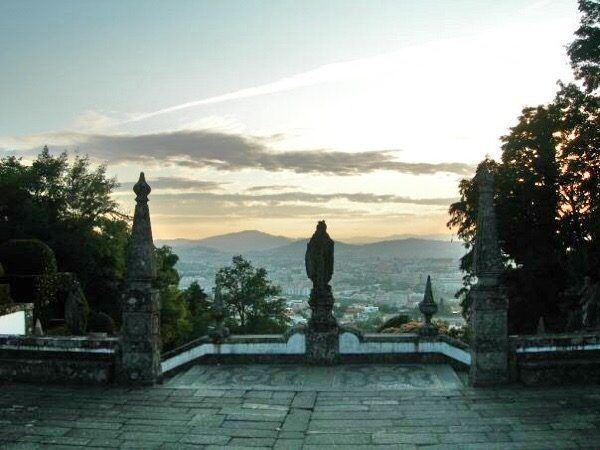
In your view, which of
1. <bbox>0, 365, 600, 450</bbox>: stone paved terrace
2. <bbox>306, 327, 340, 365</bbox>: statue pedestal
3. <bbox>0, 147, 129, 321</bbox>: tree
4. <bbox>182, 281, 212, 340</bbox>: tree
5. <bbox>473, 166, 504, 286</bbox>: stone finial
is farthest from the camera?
<bbox>182, 281, 212, 340</bbox>: tree

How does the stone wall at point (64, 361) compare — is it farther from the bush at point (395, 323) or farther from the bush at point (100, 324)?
the bush at point (395, 323)

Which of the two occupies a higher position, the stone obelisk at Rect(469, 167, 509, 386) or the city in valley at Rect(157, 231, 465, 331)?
the stone obelisk at Rect(469, 167, 509, 386)

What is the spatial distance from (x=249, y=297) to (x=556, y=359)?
99.4ft

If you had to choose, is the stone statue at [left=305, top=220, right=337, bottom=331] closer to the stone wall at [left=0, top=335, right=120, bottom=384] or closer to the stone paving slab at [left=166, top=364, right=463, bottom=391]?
the stone paving slab at [left=166, top=364, right=463, bottom=391]

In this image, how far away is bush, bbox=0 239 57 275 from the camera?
69.3ft

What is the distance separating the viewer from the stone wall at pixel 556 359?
989cm

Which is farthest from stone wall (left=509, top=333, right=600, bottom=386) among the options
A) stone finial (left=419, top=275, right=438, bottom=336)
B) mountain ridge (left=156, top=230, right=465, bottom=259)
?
mountain ridge (left=156, top=230, right=465, bottom=259)

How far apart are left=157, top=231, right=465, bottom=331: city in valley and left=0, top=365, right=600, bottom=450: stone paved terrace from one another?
602 cm

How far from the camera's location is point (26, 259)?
21.3 metres

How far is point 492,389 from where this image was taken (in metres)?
9.84

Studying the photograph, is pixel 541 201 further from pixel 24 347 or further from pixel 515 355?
pixel 24 347

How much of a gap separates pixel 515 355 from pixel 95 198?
117 ft

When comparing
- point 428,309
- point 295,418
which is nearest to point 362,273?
point 428,309

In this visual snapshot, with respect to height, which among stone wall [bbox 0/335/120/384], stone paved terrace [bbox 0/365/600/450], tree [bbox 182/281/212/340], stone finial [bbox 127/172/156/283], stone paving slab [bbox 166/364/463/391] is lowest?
tree [bbox 182/281/212/340]
